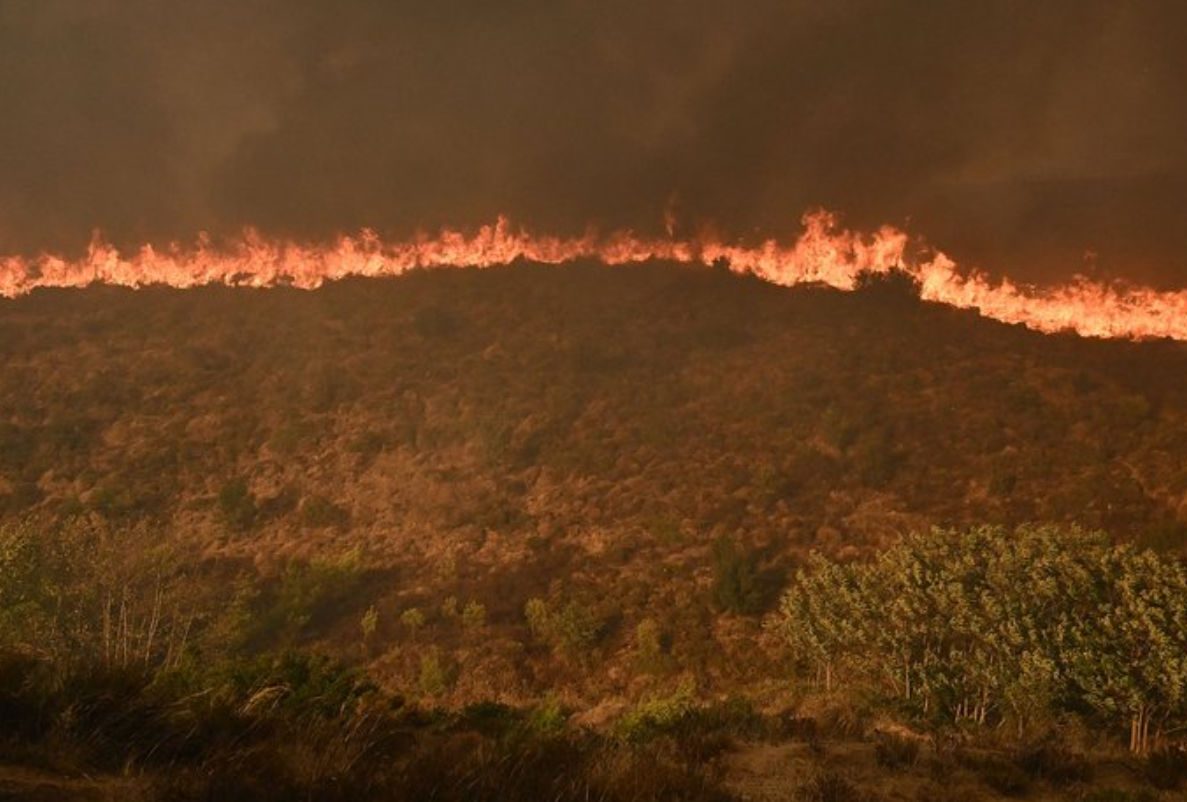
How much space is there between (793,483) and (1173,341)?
59.2 metres

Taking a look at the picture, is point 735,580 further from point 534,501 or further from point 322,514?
point 322,514

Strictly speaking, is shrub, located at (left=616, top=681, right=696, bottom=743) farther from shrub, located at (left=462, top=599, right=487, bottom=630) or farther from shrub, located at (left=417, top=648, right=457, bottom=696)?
shrub, located at (left=462, top=599, right=487, bottom=630)

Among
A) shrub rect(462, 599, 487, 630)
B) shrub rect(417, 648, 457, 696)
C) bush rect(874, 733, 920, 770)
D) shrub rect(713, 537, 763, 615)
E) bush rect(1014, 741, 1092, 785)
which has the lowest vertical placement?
shrub rect(417, 648, 457, 696)

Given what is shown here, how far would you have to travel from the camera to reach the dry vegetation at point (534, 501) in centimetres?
1249

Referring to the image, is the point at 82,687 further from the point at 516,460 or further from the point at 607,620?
the point at 516,460

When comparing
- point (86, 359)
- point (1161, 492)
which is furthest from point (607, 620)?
point (86, 359)

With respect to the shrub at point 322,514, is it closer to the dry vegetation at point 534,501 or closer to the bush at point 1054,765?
the dry vegetation at point 534,501

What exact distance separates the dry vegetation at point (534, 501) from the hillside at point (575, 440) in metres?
0.37

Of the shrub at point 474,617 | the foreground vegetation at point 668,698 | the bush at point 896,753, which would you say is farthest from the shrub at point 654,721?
the shrub at point 474,617

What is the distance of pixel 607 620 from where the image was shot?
45.1 metres

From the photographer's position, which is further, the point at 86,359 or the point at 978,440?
the point at 86,359

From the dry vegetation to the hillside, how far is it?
374 millimetres

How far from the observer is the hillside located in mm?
51750

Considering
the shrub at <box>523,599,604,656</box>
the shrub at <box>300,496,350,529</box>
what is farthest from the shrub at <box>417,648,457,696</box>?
the shrub at <box>300,496,350,529</box>
